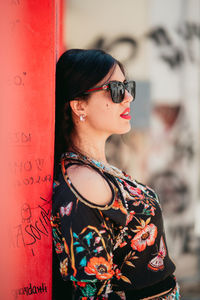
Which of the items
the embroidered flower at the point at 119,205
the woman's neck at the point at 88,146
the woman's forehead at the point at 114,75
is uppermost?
the woman's forehead at the point at 114,75

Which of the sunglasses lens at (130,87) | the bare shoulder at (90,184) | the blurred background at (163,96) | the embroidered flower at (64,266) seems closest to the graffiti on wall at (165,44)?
the blurred background at (163,96)

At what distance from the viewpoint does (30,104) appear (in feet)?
5.16

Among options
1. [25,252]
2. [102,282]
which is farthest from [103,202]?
[25,252]

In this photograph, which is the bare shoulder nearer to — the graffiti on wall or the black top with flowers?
the black top with flowers

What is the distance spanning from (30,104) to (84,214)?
53 centimetres

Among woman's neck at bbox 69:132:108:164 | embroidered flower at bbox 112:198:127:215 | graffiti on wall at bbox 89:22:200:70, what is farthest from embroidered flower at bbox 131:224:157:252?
graffiti on wall at bbox 89:22:200:70

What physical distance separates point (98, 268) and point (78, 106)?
781 millimetres

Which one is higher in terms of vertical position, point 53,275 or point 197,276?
point 53,275

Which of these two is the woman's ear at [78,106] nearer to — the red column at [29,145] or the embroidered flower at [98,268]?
the red column at [29,145]

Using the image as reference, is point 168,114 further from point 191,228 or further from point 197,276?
point 197,276

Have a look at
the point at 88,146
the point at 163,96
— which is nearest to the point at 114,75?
the point at 88,146

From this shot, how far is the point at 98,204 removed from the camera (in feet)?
4.86

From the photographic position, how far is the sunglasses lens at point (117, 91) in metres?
1.77

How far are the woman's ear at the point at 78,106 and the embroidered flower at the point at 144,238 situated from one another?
2.08ft
